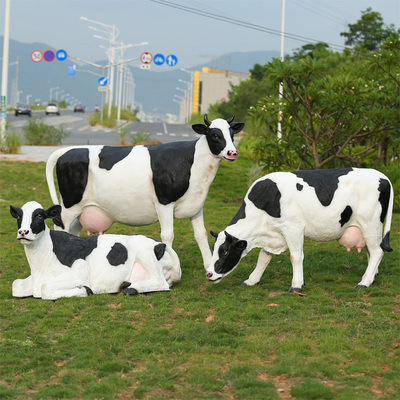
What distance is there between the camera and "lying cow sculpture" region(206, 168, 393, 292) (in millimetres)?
9414

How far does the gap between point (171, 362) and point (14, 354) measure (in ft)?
5.17

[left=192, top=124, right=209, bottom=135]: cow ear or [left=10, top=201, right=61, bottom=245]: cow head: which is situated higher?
[left=192, top=124, right=209, bottom=135]: cow ear

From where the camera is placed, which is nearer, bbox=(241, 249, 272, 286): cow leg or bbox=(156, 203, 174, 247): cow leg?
bbox=(241, 249, 272, 286): cow leg

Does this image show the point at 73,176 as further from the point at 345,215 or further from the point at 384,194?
the point at 384,194

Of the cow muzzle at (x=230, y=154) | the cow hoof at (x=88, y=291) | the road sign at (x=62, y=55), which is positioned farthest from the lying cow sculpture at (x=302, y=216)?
the road sign at (x=62, y=55)

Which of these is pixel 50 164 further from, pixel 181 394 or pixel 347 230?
pixel 181 394

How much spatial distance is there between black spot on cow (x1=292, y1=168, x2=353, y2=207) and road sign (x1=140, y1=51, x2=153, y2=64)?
36378 millimetres

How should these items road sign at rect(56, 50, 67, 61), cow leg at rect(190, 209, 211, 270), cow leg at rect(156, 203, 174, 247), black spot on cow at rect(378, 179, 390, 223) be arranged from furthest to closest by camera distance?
road sign at rect(56, 50, 67, 61) → cow leg at rect(190, 209, 211, 270) → cow leg at rect(156, 203, 174, 247) → black spot on cow at rect(378, 179, 390, 223)

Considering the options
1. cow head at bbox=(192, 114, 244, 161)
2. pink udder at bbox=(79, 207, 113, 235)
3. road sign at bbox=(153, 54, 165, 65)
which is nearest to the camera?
cow head at bbox=(192, 114, 244, 161)

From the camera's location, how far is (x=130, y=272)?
30.4ft

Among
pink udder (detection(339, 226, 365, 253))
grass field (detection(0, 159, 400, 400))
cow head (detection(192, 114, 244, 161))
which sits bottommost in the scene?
grass field (detection(0, 159, 400, 400))

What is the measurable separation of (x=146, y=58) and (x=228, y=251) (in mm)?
37677

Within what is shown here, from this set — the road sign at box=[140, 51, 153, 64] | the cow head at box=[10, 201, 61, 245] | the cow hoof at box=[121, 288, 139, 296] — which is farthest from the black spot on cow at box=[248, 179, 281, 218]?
the road sign at box=[140, 51, 153, 64]

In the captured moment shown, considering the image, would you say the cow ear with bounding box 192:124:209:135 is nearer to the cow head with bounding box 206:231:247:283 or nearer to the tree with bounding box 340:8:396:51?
the cow head with bounding box 206:231:247:283
